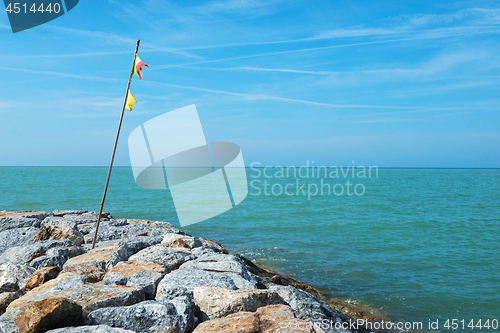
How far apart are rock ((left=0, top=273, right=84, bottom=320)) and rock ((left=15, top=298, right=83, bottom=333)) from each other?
1.57 feet

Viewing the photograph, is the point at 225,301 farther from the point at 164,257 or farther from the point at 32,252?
the point at 32,252

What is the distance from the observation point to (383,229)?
1836 centimetres

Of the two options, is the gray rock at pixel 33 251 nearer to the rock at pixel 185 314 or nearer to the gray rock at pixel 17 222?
the gray rock at pixel 17 222

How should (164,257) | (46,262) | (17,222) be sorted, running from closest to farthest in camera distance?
(164,257)
(46,262)
(17,222)

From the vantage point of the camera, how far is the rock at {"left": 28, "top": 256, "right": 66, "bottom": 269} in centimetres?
624

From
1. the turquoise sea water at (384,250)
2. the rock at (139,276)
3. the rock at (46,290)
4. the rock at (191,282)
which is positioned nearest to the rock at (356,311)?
the turquoise sea water at (384,250)

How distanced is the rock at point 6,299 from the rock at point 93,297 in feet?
1.56

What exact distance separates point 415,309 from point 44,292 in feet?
26.4

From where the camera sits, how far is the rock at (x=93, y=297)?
13.2ft

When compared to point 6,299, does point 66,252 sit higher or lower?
higher

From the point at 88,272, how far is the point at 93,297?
1.52 meters

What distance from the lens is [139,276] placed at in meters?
5.11

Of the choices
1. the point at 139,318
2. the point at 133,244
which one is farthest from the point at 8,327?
the point at 133,244

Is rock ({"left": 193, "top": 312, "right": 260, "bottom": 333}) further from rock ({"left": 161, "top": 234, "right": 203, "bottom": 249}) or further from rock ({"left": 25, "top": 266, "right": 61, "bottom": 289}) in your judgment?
rock ({"left": 161, "top": 234, "right": 203, "bottom": 249})
